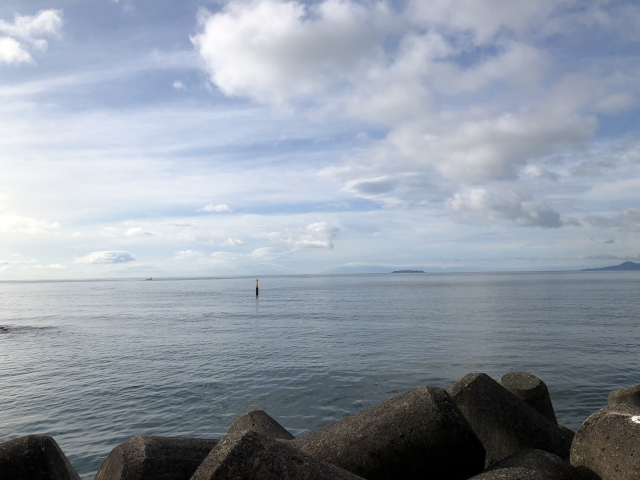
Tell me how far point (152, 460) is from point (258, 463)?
7.19 ft

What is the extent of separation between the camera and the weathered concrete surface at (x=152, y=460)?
17.5 feet

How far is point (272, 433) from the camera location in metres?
8.07

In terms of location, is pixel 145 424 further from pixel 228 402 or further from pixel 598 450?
pixel 598 450

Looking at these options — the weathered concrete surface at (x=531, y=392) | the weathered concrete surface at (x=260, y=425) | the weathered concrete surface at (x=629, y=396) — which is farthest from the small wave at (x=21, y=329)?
the weathered concrete surface at (x=629, y=396)

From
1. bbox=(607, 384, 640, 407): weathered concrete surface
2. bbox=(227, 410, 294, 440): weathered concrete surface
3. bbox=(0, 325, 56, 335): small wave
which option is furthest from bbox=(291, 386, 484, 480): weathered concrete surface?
bbox=(0, 325, 56, 335): small wave

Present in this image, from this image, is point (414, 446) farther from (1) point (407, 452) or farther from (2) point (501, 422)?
(2) point (501, 422)

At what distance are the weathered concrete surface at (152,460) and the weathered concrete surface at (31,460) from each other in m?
0.59

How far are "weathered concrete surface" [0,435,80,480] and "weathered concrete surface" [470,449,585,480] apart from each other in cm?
463

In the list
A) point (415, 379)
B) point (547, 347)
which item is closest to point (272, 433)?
point (415, 379)

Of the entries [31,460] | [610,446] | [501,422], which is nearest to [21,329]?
[31,460]

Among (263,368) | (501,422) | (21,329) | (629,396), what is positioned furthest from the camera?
(21,329)

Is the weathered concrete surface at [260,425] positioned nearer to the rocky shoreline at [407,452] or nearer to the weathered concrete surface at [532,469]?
the rocky shoreline at [407,452]

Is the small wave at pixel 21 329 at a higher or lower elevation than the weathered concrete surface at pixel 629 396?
lower

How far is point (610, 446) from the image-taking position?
495 cm
